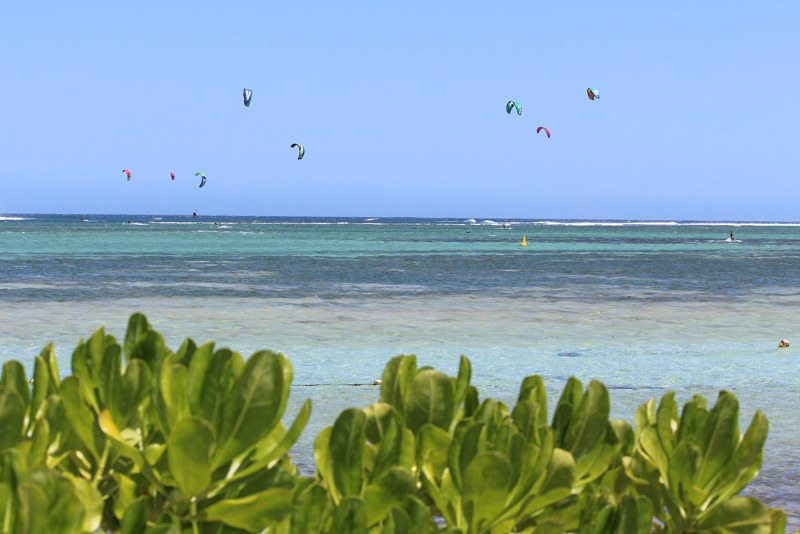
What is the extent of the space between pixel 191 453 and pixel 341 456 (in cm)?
25

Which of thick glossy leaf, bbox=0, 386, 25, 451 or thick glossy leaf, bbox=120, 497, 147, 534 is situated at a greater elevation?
thick glossy leaf, bbox=0, 386, 25, 451

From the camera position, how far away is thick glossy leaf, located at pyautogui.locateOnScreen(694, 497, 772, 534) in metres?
1.51

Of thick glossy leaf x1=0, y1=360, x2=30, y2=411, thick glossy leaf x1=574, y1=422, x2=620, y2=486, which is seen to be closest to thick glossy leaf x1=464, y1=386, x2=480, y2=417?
thick glossy leaf x1=574, y1=422, x2=620, y2=486

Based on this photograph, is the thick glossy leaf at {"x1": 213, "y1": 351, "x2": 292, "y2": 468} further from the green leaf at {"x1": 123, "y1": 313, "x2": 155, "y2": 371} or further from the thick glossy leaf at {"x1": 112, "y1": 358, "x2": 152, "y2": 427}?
the green leaf at {"x1": 123, "y1": 313, "x2": 155, "y2": 371}

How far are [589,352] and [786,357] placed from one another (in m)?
2.05

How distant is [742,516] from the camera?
1.53 m

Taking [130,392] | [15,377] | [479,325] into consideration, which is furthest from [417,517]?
[479,325]

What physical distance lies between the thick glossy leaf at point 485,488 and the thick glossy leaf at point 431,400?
0.73 feet

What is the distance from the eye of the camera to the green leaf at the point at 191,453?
122 cm

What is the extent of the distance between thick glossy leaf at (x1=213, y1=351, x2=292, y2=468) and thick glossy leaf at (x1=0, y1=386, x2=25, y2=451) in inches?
10.8

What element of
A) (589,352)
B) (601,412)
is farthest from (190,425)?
(589,352)

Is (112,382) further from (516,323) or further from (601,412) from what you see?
(516,323)

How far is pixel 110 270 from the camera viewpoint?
2769cm

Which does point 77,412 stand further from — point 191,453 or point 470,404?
point 470,404
